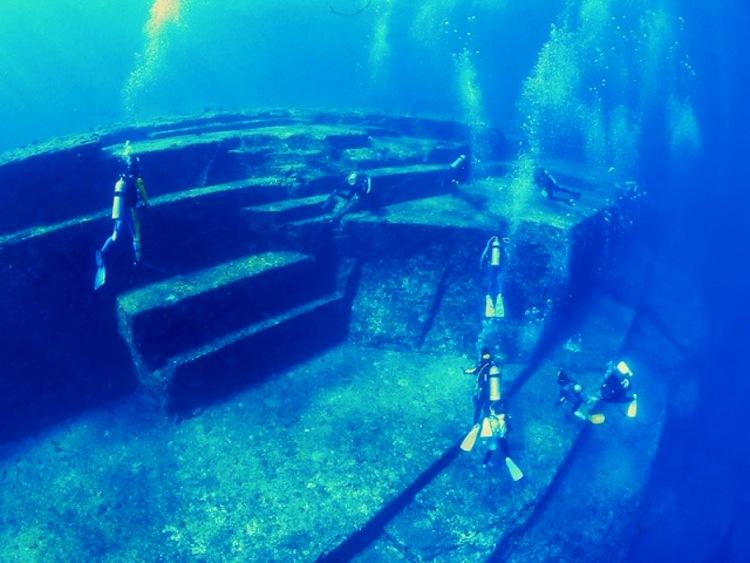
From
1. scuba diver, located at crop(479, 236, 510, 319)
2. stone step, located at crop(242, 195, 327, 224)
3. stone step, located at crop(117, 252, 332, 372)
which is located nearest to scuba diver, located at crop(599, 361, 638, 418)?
scuba diver, located at crop(479, 236, 510, 319)

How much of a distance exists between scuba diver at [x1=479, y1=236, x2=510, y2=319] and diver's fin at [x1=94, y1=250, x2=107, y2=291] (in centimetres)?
591

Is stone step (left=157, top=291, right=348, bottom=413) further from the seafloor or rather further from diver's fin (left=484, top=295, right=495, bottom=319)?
diver's fin (left=484, top=295, right=495, bottom=319)

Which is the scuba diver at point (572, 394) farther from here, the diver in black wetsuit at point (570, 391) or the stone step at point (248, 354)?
the stone step at point (248, 354)

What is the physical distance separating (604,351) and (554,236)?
8.99 feet

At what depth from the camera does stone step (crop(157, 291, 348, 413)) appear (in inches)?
253

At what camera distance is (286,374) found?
7422 millimetres

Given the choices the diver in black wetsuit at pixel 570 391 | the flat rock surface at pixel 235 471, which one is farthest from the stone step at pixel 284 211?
the diver in black wetsuit at pixel 570 391

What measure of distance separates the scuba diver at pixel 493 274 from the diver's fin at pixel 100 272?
5.91m

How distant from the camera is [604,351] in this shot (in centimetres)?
949

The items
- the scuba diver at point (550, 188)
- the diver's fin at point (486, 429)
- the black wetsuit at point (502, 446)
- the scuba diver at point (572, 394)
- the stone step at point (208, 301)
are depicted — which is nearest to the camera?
the diver's fin at point (486, 429)

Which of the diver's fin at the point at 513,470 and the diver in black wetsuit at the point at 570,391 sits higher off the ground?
the diver in black wetsuit at the point at 570,391

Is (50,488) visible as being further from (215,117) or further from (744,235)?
(744,235)

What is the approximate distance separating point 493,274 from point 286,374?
12.7 feet

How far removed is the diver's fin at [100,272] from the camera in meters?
6.40
